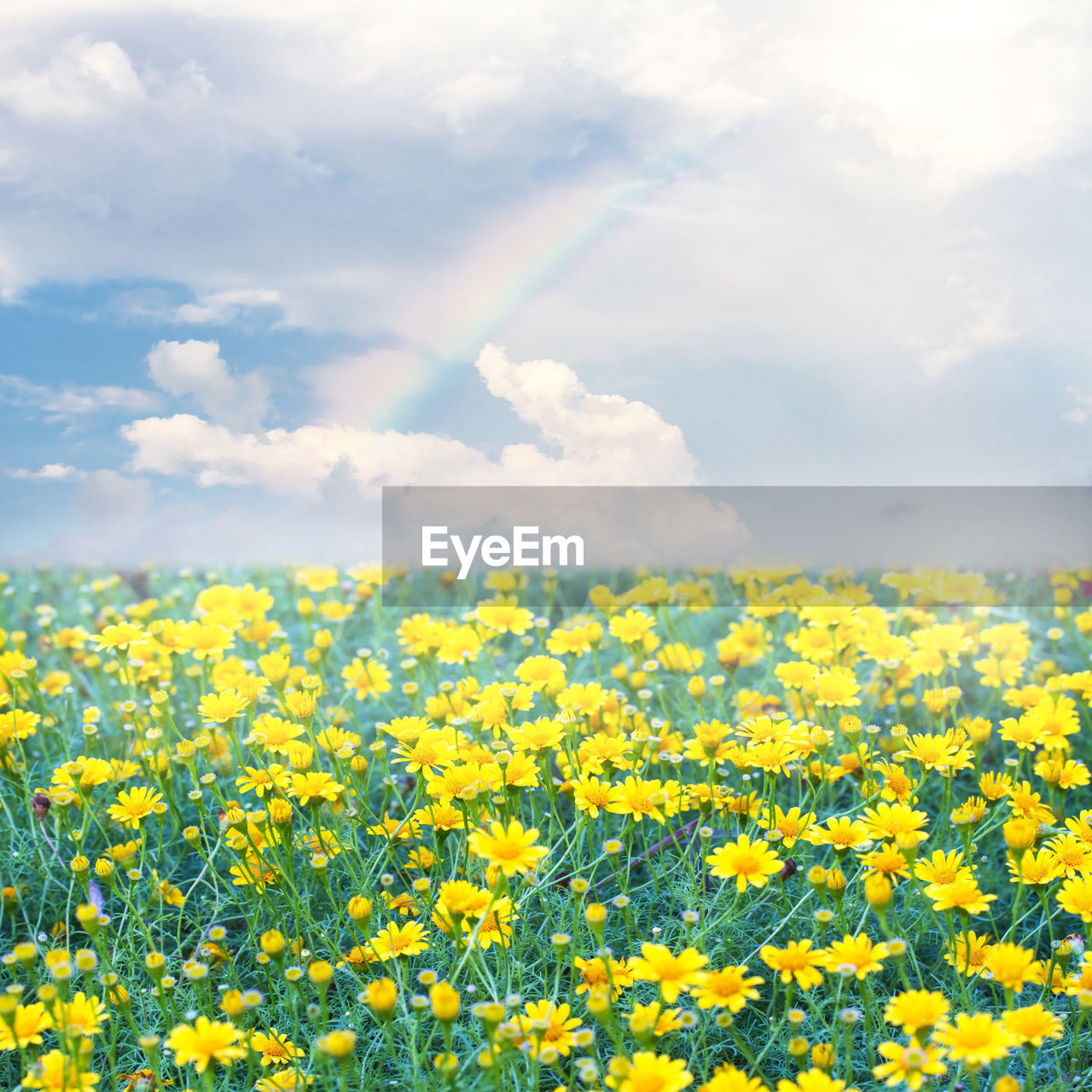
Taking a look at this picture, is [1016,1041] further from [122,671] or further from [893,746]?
[122,671]

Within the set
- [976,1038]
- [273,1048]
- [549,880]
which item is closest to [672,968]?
[976,1038]

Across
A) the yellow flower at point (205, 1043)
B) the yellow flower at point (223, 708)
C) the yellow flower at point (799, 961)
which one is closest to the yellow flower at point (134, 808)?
the yellow flower at point (223, 708)

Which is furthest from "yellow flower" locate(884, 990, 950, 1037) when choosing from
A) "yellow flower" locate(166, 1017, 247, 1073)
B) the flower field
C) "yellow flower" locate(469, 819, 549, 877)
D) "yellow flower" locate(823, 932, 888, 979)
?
"yellow flower" locate(166, 1017, 247, 1073)

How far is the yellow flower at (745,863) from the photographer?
1.88 m

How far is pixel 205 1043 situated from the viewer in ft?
5.04

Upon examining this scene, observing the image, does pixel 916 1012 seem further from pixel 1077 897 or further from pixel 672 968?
pixel 1077 897

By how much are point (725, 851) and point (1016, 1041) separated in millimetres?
586

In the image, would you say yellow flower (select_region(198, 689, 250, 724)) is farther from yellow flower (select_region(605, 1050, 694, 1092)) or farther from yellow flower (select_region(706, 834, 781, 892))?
yellow flower (select_region(605, 1050, 694, 1092))

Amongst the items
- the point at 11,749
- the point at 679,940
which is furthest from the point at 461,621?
the point at 679,940

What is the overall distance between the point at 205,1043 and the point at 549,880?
0.94m

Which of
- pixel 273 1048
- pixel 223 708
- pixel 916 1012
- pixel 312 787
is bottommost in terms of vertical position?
pixel 273 1048

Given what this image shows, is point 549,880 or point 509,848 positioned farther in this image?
point 549,880

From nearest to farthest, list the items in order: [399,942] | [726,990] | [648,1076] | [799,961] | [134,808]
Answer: [648,1076], [726,990], [799,961], [399,942], [134,808]

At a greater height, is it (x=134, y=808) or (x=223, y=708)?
(x=223, y=708)
